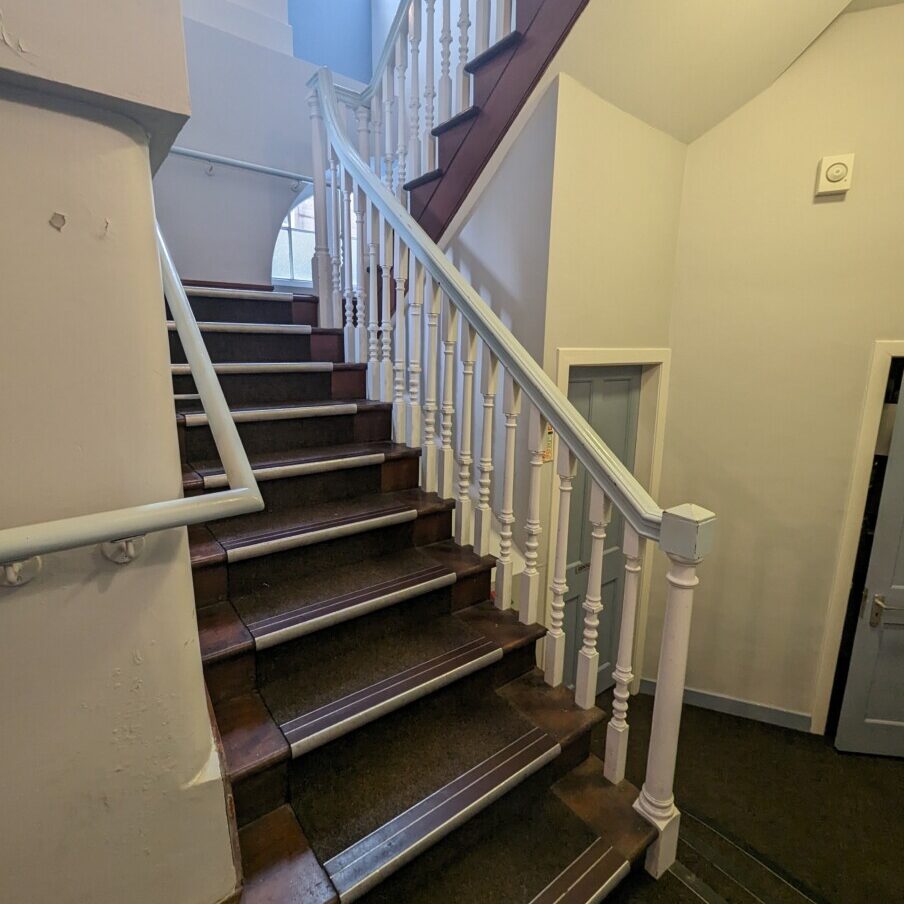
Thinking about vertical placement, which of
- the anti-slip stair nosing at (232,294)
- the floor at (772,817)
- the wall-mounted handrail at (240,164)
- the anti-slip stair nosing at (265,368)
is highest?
the wall-mounted handrail at (240,164)

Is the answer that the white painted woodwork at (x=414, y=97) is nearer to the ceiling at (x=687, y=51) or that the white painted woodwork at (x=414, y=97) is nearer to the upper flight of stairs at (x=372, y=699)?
the ceiling at (x=687, y=51)

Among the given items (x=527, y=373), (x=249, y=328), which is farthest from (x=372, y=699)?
(x=249, y=328)

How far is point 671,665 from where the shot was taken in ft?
4.06

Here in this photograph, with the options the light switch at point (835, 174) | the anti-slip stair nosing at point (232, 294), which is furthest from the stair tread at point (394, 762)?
the light switch at point (835, 174)

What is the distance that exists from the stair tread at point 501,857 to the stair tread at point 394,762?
10 cm

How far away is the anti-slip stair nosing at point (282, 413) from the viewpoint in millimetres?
1690

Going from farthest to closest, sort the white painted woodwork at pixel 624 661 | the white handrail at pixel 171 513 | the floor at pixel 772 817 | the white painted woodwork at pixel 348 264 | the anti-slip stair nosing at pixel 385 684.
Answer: the white painted woodwork at pixel 348 264 < the floor at pixel 772 817 < the white painted woodwork at pixel 624 661 < the anti-slip stair nosing at pixel 385 684 < the white handrail at pixel 171 513

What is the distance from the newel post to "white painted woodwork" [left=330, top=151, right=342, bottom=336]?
1.82 meters

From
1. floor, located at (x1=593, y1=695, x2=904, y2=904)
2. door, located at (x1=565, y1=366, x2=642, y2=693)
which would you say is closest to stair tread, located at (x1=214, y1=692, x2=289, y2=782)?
floor, located at (x1=593, y1=695, x2=904, y2=904)

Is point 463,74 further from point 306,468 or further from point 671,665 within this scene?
point 671,665

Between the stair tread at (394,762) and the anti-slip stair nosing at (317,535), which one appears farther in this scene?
the anti-slip stair nosing at (317,535)

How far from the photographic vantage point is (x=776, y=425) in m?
2.41

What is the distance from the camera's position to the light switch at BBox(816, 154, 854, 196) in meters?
2.12

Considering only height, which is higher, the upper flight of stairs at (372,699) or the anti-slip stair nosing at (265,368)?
the anti-slip stair nosing at (265,368)
